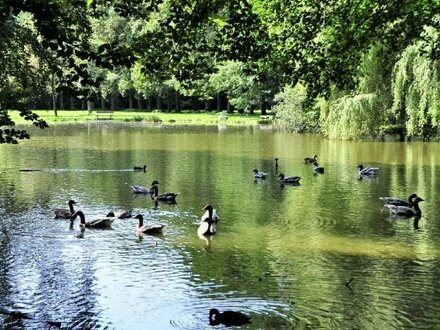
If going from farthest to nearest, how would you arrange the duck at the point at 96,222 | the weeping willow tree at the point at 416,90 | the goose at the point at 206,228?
1. the weeping willow tree at the point at 416,90
2. the duck at the point at 96,222
3. the goose at the point at 206,228

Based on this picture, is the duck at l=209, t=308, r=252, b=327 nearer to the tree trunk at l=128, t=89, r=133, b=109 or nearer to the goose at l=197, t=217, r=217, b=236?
the goose at l=197, t=217, r=217, b=236

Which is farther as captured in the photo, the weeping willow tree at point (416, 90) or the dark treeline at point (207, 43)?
the weeping willow tree at point (416, 90)

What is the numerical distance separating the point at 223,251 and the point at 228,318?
4.63m

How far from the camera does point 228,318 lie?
874 cm

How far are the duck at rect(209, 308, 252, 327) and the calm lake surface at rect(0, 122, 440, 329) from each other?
124 millimetres

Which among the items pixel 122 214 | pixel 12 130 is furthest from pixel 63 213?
pixel 12 130

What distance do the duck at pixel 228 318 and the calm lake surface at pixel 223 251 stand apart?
4.9 inches

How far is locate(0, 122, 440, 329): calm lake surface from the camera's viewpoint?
31.3 feet

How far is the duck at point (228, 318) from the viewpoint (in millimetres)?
8742

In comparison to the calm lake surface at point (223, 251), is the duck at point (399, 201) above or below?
above

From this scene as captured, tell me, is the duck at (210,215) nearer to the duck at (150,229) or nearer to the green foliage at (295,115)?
the duck at (150,229)

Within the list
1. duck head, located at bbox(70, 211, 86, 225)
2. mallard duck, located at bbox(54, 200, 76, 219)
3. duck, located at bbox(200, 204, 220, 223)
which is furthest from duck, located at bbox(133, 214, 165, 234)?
mallard duck, located at bbox(54, 200, 76, 219)

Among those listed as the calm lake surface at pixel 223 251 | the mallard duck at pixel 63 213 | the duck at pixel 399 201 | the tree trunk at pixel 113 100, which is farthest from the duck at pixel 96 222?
the tree trunk at pixel 113 100

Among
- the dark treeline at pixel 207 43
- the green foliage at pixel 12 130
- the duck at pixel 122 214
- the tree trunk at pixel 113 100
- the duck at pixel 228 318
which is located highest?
the tree trunk at pixel 113 100
